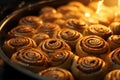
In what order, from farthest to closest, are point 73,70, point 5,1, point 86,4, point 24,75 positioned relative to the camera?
point 86,4 < point 5,1 < point 73,70 < point 24,75

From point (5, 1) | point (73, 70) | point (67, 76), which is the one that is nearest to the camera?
point (67, 76)

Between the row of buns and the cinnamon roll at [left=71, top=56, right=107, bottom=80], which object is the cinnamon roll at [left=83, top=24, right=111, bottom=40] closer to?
the row of buns

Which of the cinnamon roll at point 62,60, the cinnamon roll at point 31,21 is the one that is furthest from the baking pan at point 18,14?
the cinnamon roll at point 62,60

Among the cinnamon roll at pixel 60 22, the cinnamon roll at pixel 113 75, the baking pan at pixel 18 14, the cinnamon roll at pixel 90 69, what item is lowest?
the cinnamon roll at pixel 113 75

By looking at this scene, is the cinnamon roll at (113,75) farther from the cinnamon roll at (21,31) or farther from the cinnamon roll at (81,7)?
the cinnamon roll at (81,7)

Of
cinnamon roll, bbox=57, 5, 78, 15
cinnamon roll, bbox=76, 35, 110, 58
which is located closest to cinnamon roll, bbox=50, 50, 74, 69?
cinnamon roll, bbox=76, 35, 110, 58

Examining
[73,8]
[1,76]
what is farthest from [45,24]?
[1,76]

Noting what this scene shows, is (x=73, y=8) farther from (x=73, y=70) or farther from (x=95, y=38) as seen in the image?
(x=73, y=70)
